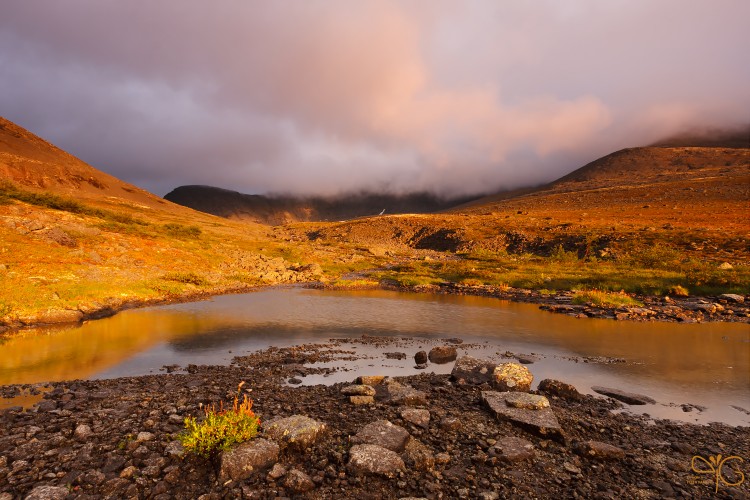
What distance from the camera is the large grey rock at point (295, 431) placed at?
936cm

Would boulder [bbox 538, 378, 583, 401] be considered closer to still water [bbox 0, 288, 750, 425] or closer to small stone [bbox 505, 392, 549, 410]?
still water [bbox 0, 288, 750, 425]

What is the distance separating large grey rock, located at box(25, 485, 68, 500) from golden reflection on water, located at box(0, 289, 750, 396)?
9.17m

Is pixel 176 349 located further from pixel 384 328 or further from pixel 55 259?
pixel 55 259

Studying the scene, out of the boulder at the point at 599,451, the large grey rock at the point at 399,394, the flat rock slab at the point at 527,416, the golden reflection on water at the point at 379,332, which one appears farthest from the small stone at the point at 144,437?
the boulder at the point at 599,451

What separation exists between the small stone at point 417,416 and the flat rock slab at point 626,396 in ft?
25.1

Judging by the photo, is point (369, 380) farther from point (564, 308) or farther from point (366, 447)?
point (564, 308)

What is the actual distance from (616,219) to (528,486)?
358 ft

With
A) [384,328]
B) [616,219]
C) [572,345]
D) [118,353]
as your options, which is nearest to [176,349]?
[118,353]

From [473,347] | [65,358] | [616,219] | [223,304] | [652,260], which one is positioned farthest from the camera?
[616,219]

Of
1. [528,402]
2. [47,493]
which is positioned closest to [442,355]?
[528,402]

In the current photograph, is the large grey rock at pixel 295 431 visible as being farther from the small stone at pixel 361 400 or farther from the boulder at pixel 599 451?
the boulder at pixel 599 451

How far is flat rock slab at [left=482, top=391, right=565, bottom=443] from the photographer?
10.4m

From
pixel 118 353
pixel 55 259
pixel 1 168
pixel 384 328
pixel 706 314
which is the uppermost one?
pixel 1 168

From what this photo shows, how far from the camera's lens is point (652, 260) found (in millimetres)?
54062
